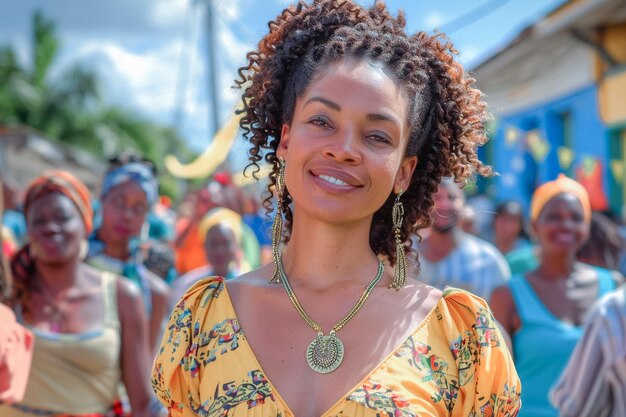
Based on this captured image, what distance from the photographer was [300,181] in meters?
2.43

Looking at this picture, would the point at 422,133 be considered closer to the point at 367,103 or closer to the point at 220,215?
the point at 367,103

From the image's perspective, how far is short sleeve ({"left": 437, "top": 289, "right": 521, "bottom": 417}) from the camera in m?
2.33

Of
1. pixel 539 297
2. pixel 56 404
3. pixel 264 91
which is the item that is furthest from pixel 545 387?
pixel 264 91

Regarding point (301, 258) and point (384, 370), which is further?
point (301, 258)

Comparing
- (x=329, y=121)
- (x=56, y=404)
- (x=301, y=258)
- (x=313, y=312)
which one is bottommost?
(x=56, y=404)

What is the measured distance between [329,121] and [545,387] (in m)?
3.02

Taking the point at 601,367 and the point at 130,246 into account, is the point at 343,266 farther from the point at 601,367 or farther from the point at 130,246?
the point at 130,246

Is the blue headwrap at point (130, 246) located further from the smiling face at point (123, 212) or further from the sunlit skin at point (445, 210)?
the sunlit skin at point (445, 210)

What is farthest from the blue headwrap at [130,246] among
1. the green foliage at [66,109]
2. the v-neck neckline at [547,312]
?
the green foliage at [66,109]

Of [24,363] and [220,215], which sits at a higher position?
[220,215]

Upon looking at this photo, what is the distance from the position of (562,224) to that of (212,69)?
1091 centimetres

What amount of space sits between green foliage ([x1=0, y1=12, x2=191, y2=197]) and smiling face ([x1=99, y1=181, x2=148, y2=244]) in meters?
24.2

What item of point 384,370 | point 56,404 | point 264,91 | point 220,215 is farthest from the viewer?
point 220,215

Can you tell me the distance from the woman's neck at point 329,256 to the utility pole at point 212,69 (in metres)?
12.8
